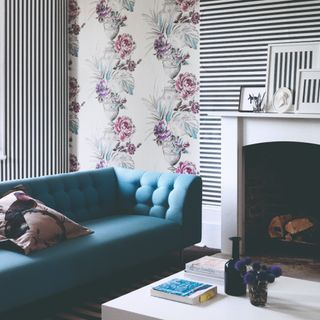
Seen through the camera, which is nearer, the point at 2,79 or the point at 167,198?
the point at 167,198

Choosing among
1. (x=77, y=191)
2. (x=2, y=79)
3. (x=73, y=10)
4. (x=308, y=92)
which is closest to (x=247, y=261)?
(x=77, y=191)

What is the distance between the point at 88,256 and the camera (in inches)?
133

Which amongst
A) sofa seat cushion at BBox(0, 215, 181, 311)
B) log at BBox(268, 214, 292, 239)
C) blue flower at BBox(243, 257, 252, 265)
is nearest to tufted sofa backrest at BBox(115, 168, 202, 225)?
sofa seat cushion at BBox(0, 215, 181, 311)

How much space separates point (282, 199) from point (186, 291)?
7.48 feet

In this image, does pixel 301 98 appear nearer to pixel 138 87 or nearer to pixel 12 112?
pixel 138 87

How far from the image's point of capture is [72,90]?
5703 millimetres

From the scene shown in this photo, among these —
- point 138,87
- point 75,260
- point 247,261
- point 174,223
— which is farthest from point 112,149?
point 247,261

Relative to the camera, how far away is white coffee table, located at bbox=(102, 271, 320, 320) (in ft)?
7.93

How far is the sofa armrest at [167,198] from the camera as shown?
4176mm

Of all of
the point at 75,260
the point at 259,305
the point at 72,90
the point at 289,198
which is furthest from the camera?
the point at 72,90

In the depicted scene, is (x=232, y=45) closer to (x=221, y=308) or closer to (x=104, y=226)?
(x=104, y=226)

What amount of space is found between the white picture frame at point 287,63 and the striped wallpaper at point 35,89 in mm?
2098

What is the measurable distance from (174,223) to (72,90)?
213cm

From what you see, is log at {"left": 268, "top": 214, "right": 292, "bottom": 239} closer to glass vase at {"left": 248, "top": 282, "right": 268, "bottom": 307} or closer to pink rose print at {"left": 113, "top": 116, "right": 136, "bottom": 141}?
pink rose print at {"left": 113, "top": 116, "right": 136, "bottom": 141}
